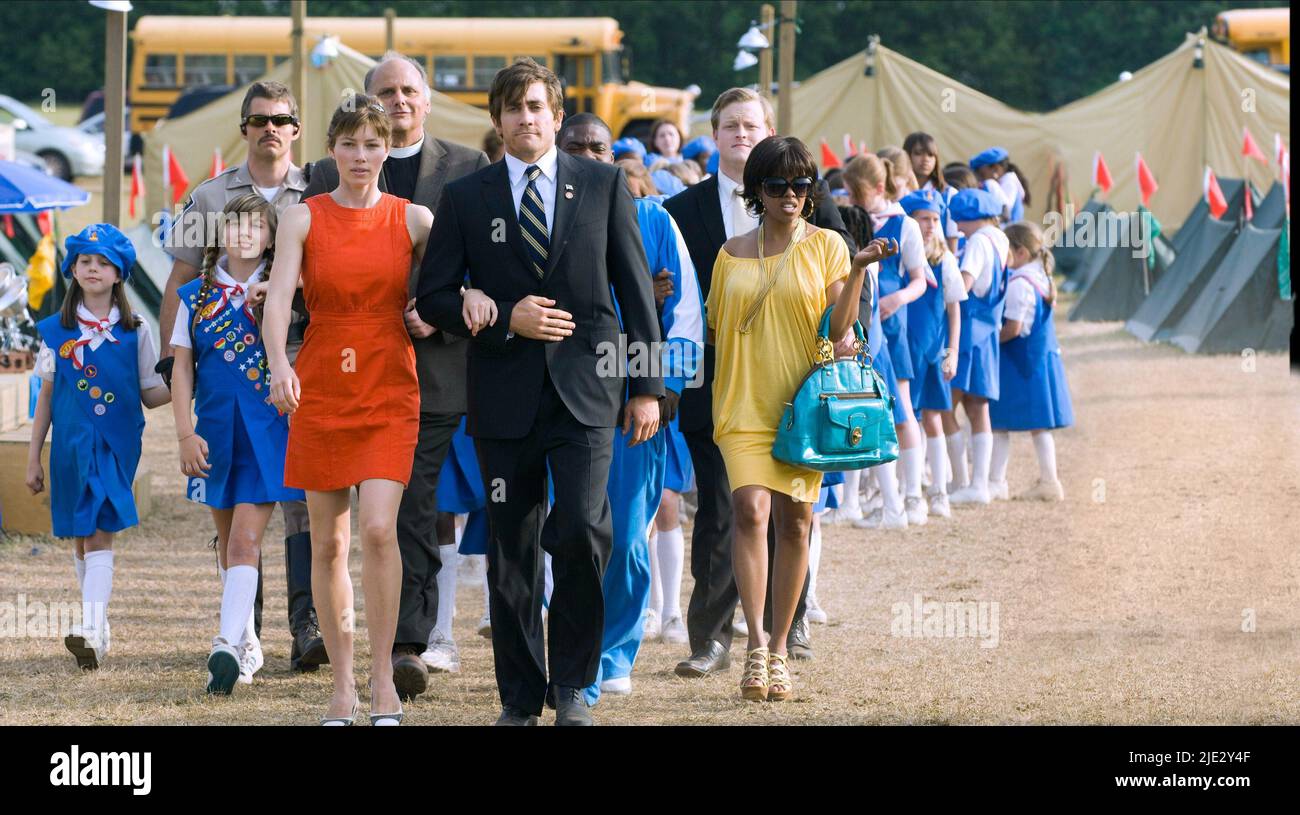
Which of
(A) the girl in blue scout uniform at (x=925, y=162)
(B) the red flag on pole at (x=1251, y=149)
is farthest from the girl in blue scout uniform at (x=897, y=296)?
(B) the red flag on pole at (x=1251, y=149)

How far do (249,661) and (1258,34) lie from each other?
3041 cm

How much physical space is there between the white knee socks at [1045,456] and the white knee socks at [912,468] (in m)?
0.99

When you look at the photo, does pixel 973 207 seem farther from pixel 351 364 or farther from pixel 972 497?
pixel 351 364

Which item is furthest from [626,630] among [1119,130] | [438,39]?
[438,39]

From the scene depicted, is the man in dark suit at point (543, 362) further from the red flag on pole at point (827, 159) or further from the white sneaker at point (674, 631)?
the red flag on pole at point (827, 159)

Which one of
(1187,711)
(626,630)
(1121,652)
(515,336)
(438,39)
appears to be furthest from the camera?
(438,39)

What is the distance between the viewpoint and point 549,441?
16.6 feet

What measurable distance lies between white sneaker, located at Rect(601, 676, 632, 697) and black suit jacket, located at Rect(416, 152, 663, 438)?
111 centimetres

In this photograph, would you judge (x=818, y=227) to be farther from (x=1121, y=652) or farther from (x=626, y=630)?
(x=1121, y=652)

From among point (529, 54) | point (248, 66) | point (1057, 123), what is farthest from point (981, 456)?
point (248, 66)

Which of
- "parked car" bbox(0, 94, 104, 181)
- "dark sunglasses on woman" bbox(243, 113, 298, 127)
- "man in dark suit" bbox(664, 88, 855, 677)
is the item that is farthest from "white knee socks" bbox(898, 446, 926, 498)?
"parked car" bbox(0, 94, 104, 181)

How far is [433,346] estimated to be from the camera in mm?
5676
